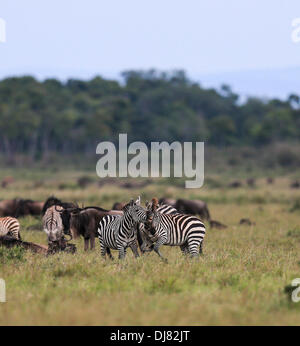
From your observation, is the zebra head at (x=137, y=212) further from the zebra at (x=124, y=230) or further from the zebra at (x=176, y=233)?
the zebra at (x=176, y=233)

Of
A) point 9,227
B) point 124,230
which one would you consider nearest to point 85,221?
point 9,227

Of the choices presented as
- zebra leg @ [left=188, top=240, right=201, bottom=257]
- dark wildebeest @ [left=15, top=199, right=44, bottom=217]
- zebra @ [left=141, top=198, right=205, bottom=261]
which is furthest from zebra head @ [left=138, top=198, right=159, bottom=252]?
dark wildebeest @ [left=15, top=199, right=44, bottom=217]

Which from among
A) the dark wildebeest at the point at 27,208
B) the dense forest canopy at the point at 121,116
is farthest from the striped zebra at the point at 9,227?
the dense forest canopy at the point at 121,116

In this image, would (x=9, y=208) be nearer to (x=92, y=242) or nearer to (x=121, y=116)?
(x=92, y=242)

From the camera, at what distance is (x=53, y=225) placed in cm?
1271

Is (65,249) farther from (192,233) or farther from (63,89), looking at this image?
(63,89)

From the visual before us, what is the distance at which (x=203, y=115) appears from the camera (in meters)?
110

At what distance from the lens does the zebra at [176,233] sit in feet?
37.7

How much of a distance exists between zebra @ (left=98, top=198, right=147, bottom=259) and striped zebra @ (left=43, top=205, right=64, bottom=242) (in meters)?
1.24

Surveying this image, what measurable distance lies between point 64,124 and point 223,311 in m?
76.7

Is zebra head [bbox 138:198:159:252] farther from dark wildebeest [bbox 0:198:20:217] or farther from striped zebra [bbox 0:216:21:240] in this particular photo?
dark wildebeest [bbox 0:198:20:217]

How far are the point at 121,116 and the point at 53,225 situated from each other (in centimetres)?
8006

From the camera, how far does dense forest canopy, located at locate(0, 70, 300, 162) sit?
83.2 meters
